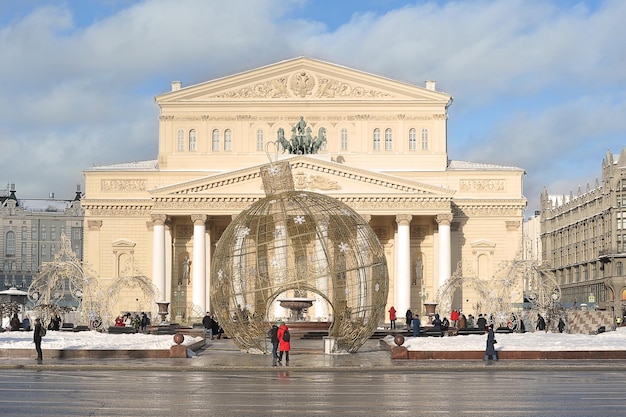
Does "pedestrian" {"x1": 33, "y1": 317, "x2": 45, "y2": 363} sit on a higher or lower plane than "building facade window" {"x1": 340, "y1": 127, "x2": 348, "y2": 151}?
lower

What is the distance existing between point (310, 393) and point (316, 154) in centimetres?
5516

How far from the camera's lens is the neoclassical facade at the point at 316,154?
80.6 metres

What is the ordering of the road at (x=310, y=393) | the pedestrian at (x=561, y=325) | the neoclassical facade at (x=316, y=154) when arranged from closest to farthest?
the road at (x=310, y=393) → the pedestrian at (x=561, y=325) → the neoclassical facade at (x=316, y=154)

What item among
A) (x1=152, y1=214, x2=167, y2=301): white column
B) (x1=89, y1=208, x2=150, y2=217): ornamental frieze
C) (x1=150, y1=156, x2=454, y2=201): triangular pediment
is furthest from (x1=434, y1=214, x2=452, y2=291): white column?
(x1=89, y1=208, x2=150, y2=217): ornamental frieze

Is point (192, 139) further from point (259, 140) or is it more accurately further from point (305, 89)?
point (305, 89)

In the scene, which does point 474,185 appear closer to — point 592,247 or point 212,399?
point 592,247

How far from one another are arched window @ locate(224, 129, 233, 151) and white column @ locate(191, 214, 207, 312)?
320 inches

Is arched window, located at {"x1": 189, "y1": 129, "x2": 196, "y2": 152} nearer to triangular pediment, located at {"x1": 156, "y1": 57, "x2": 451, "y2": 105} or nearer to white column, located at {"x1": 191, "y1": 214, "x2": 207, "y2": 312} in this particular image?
triangular pediment, located at {"x1": 156, "y1": 57, "x2": 451, "y2": 105}

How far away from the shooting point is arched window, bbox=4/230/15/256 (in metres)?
148

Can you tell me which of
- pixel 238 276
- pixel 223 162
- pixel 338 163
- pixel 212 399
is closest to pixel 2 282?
pixel 223 162

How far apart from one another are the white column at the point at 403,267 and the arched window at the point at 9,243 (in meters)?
86.2

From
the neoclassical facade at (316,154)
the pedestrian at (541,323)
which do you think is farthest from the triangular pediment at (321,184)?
the pedestrian at (541,323)

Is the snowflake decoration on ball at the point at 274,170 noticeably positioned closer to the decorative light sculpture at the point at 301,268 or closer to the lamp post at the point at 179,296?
the decorative light sculpture at the point at 301,268

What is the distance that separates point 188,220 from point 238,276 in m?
44.4
